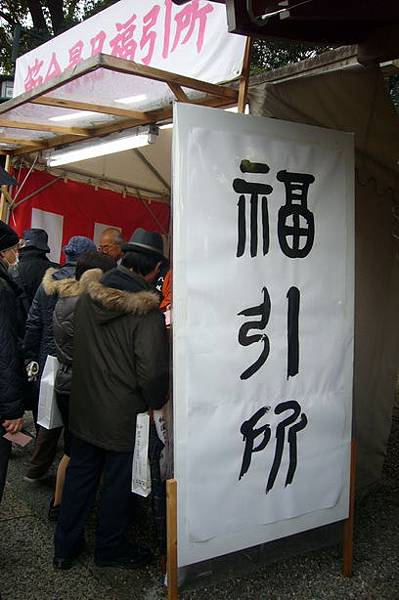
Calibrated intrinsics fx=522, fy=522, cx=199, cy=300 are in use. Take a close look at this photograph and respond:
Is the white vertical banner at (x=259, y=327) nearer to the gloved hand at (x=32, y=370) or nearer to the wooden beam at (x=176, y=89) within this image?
the wooden beam at (x=176, y=89)

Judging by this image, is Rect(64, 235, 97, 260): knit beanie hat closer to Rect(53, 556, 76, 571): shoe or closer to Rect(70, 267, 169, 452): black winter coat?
Rect(70, 267, 169, 452): black winter coat

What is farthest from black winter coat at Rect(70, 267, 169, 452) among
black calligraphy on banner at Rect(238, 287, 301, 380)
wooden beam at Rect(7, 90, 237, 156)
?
wooden beam at Rect(7, 90, 237, 156)

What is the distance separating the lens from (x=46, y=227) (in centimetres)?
696

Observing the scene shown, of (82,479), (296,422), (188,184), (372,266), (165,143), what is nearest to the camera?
(188,184)

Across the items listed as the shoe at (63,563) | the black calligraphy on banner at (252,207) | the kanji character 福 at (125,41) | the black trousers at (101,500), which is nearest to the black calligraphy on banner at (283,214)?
the black calligraphy on banner at (252,207)

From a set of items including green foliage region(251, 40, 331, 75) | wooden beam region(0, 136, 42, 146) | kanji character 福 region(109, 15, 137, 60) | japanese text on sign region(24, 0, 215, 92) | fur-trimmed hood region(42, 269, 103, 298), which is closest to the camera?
fur-trimmed hood region(42, 269, 103, 298)

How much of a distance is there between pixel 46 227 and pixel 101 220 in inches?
31.3

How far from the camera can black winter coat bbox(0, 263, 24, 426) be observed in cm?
292

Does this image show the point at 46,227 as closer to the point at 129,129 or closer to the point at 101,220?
the point at 101,220

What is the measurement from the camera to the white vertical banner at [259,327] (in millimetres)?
2740

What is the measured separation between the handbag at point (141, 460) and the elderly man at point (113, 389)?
0.08 meters

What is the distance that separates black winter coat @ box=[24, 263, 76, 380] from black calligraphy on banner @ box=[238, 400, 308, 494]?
1.95 m

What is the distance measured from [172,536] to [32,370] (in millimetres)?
2162

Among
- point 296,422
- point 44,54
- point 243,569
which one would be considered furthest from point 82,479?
point 44,54
